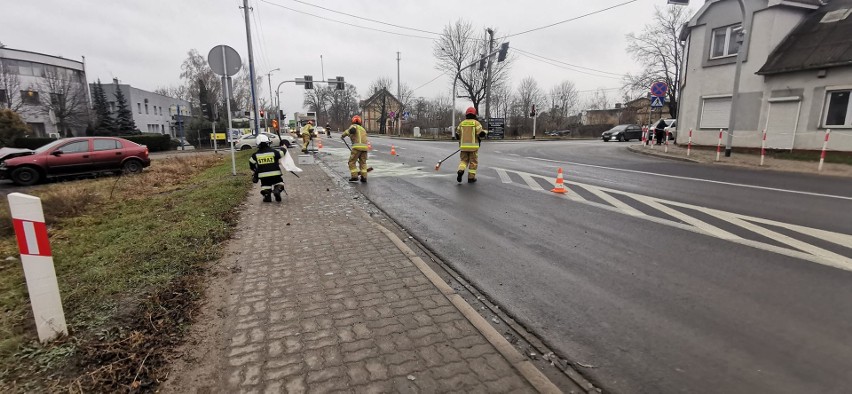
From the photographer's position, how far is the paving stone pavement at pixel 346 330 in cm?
247

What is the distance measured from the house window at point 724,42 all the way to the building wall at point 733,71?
0.70 ft

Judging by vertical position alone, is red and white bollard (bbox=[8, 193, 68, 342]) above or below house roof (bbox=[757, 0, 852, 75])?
below

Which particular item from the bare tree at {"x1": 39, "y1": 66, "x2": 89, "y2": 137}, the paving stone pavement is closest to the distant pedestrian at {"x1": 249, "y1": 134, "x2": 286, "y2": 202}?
the paving stone pavement

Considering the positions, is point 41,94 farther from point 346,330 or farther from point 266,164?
point 346,330

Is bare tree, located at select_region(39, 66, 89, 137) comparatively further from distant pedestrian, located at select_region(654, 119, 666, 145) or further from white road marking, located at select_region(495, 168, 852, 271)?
distant pedestrian, located at select_region(654, 119, 666, 145)

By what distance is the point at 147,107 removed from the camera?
6031 centimetres

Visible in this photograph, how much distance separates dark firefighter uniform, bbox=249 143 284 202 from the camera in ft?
25.6

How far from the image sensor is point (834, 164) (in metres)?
13.7

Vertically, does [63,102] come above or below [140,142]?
above

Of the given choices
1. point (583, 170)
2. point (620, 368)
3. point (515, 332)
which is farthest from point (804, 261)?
point (583, 170)

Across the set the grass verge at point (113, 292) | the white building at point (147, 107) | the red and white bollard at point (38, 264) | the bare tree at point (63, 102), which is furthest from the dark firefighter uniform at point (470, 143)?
the white building at point (147, 107)

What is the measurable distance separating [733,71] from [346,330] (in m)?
21.5

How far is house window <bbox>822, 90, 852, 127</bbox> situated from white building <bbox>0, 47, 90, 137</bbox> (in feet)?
175

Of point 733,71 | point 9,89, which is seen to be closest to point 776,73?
point 733,71
